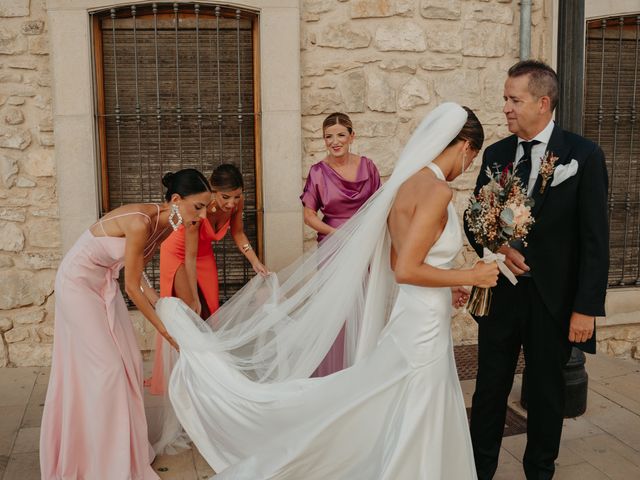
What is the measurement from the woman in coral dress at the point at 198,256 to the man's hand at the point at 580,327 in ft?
6.70

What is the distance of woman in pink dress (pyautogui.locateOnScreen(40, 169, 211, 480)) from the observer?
12.2 ft

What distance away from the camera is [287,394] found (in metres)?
3.57

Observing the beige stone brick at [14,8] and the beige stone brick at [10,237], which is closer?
the beige stone brick at [14,8]

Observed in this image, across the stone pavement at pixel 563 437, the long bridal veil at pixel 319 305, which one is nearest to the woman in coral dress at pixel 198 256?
the long bridal veil at pixel 319 305

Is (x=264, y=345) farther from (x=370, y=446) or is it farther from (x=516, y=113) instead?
(x=516, y=113)

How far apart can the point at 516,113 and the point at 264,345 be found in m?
1.93

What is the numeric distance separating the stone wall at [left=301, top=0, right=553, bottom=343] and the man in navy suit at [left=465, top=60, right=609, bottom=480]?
2.40 metres

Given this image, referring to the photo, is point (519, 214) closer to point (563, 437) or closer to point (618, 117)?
point (563, 437)

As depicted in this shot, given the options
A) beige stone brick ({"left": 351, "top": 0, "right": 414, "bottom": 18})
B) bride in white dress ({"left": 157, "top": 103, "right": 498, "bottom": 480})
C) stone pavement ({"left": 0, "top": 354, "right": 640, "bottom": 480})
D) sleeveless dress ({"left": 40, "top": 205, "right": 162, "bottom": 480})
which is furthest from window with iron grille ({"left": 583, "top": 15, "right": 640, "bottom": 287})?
sleeveless dress ({"left": 40, "top": 205, "right": 162, "bottom": 480})

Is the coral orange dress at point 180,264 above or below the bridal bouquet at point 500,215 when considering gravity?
below

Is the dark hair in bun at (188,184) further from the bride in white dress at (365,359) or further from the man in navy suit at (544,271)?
the man in navy suit at (544,271)

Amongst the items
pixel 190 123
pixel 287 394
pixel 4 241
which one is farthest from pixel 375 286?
pixel 4 241

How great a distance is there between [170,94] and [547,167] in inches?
143

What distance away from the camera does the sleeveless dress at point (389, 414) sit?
3008 millimetres
